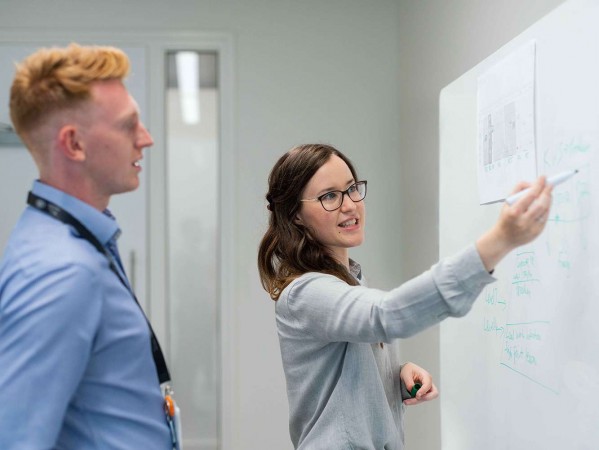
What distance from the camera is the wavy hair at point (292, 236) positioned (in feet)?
4.86

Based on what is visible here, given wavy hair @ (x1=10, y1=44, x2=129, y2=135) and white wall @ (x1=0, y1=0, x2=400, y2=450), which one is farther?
white wall @ (x1=0, y1=0, x2=400, y2=450)

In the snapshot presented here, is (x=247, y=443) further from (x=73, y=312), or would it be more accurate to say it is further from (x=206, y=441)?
(x=73, y=312)

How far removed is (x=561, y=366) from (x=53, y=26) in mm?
2896

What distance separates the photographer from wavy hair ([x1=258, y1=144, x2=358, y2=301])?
1.48 meters

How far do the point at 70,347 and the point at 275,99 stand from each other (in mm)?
2564

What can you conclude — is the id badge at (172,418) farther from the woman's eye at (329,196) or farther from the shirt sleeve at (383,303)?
Result: the woman's eye at (329,196)

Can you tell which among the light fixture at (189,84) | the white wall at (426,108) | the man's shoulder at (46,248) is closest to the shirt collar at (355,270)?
the man's shoulder at (46,248)

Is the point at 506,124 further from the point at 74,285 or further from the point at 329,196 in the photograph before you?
the point at 74,285

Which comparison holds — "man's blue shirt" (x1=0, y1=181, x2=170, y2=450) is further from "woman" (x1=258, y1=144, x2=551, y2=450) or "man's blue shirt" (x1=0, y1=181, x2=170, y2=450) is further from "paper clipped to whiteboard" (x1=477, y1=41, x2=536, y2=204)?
"paper clipped to whiteboard" (x1=477, y1=41, x2=536, y2=204)

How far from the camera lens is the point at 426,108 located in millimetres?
2969

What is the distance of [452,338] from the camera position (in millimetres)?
1842

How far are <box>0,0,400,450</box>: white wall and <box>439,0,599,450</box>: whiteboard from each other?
1656mm

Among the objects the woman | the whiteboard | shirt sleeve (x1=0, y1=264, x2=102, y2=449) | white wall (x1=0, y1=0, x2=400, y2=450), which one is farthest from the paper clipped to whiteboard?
white wall (x1=0, y1=0, x2=400, y2=450)

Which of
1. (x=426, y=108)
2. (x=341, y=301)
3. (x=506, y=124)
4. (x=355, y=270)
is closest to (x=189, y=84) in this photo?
(x=426, y=108)
